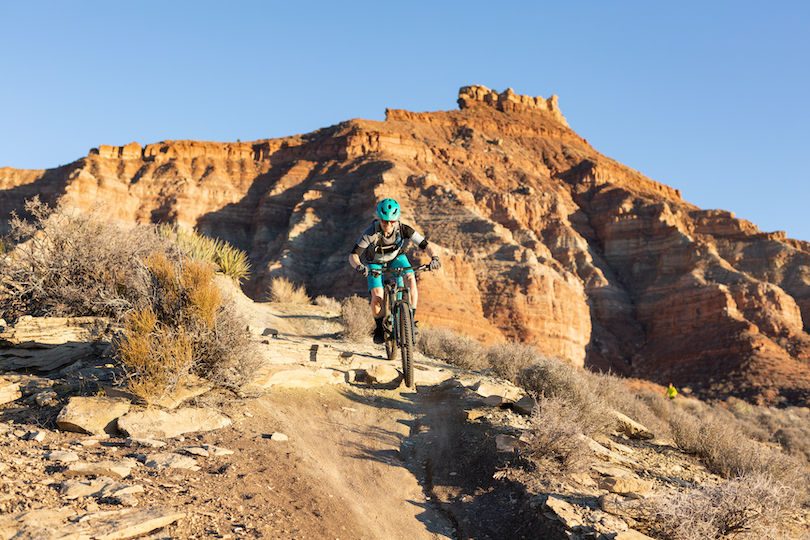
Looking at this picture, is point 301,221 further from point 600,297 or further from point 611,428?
point 611,428

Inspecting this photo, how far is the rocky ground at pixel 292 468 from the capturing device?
148 inches

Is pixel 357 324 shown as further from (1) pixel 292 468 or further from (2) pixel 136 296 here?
(1) pixel 292 468

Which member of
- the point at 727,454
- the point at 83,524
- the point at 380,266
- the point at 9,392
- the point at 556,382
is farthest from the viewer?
the point at 556,382

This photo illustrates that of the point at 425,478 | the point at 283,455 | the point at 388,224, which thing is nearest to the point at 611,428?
the point at 425,478

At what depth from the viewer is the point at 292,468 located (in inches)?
201

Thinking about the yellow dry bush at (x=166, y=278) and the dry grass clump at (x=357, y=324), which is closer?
the yellow dry bush at (x=166, y=278)

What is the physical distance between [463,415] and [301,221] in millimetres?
43115

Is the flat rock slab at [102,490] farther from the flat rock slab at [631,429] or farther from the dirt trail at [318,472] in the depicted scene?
the flat rock slab at [631,429]

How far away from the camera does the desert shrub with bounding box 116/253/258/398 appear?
586 centimetres

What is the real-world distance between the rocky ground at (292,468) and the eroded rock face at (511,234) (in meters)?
28.1

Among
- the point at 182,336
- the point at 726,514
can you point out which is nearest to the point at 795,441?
the point at 726,514

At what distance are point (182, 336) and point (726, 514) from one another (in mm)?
6017

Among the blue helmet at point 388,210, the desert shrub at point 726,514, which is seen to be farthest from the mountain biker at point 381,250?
the desert shrub at point 726,514

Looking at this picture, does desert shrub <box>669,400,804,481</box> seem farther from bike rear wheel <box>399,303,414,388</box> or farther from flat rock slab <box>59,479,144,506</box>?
flat rock slab <box>59,479,144,506</box>
